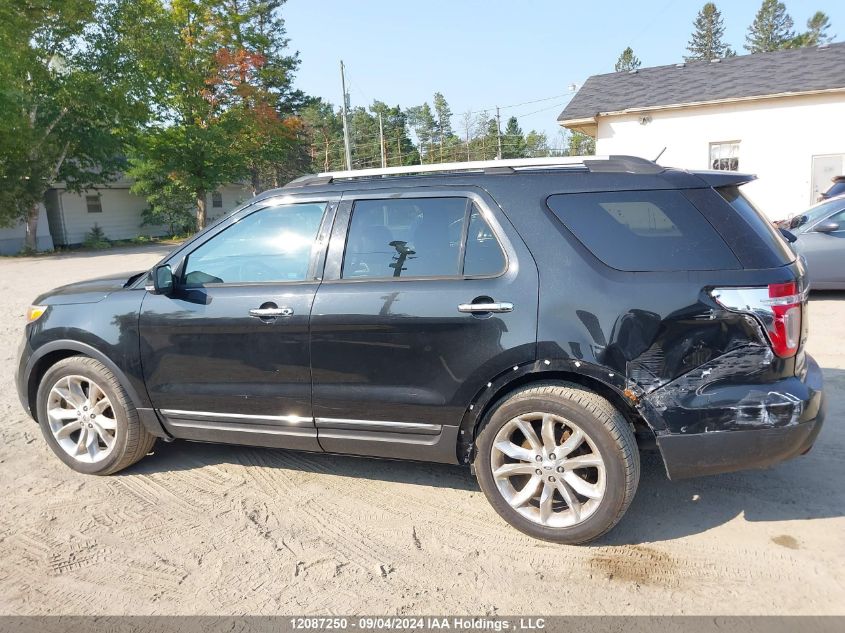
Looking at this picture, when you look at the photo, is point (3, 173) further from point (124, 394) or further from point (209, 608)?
point (209, 608)

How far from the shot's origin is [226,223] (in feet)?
12.9

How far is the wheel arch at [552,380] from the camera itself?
3107 millimetres

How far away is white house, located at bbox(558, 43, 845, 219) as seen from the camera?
15.5 meters

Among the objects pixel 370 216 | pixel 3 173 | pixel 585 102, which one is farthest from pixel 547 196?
pixel 3 173

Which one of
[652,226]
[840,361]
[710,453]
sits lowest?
[840,361]

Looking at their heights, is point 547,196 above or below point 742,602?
above

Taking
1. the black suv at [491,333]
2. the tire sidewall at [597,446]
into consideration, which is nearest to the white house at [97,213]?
the black suv at [491,333]

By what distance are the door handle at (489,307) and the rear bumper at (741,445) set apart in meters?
0.98

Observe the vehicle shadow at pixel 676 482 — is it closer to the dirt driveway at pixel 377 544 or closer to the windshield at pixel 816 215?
the dirt driveway at pixel 377 544

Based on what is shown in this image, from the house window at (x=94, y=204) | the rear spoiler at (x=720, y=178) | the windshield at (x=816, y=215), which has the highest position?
the house window at (x=94, y=204)

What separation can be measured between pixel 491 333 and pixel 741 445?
51.7 inches

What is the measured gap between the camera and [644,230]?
125 inches

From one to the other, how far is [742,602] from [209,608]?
7.74ft

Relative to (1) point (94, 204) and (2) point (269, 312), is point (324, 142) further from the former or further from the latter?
(2) point (269, 312)
